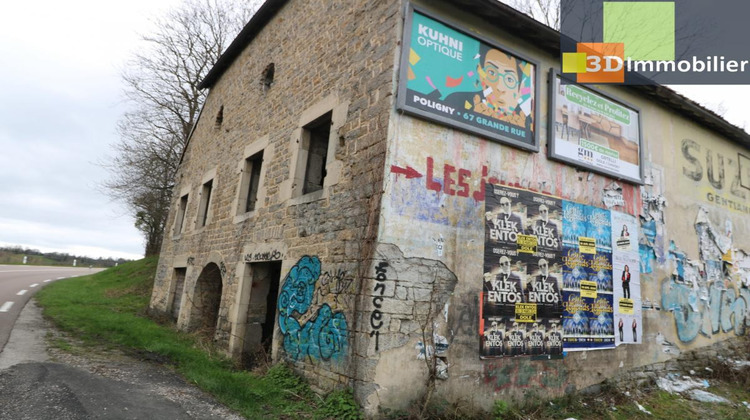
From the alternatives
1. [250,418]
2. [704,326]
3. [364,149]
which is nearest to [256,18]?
[364,149]

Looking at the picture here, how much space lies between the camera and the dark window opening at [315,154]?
22.2 ft

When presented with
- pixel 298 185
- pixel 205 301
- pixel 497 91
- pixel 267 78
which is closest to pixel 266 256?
pixel 298 185

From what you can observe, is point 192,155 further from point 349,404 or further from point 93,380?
point 349,404

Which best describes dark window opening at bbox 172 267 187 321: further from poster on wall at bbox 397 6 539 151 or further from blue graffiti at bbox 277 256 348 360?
poster on wall at bbox 397 6 539 151

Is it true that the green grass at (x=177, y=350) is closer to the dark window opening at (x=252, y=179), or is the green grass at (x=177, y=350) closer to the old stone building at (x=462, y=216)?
the old stone building at (x=462, y=216)

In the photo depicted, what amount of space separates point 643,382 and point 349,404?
5.01m

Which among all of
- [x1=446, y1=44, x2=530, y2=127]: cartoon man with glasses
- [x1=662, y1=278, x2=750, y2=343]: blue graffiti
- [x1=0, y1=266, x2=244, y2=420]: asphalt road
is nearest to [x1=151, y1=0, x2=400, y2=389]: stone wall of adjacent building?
[x1=446, y1=44, x2=530, y2=127]: cartoon man with glasses

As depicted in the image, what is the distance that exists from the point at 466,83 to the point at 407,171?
5.02 feet

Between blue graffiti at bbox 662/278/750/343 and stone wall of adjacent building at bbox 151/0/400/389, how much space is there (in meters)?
5.83

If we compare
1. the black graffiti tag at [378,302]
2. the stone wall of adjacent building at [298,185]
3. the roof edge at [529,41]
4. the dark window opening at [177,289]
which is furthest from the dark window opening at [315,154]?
the dark window opening at [177,289]

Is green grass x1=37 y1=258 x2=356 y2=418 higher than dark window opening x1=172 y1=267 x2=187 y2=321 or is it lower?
lower

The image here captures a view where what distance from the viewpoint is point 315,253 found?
18.6 feet

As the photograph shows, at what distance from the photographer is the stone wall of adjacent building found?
4.98 meters

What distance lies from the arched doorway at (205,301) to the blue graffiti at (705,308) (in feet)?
29.7
